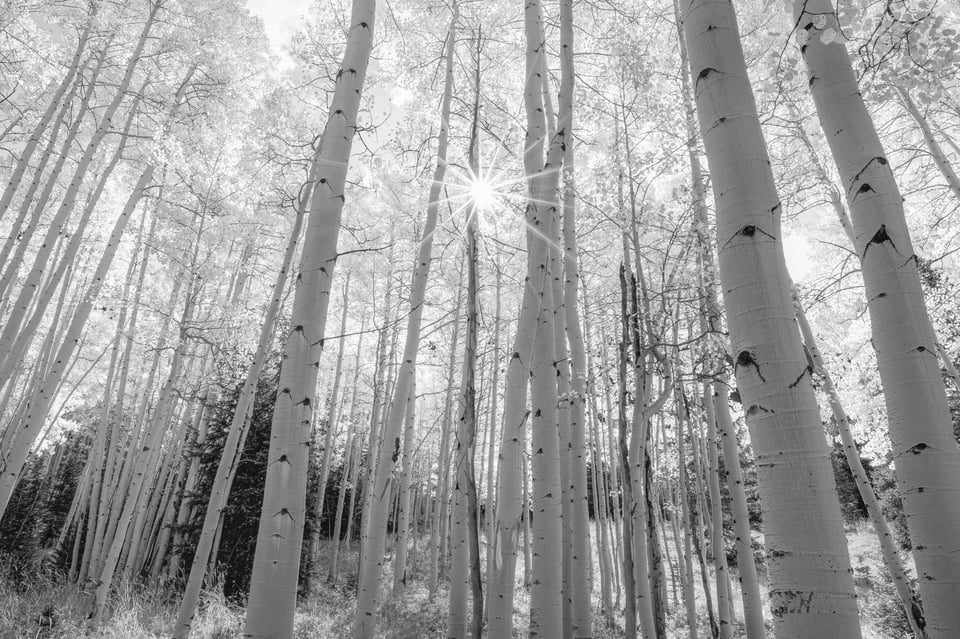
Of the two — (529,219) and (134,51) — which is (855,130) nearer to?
(529,219)

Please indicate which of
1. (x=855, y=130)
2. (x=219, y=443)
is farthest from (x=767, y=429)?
(x=219, y=443)

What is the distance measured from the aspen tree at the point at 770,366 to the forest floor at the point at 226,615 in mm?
6961

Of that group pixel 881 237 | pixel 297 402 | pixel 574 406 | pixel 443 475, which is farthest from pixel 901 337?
pixel 443 475

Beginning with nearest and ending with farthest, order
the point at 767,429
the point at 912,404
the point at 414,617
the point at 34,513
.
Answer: the point at 767,429
the point at 912,404
the point at 414,617
the point at 34,513

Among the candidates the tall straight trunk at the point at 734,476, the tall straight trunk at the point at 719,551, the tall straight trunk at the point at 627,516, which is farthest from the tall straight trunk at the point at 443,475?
the tall straight trunk at the point at 627,516

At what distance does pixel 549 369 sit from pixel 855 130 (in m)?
1.99

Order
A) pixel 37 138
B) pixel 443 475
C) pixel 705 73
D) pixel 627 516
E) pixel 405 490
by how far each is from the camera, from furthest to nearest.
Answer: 1. pixel 443 475
2. pixel 405 490
3. pixel 37 138
4. pixel 627 516
5. pixel 705 73

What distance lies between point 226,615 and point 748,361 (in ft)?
27.9

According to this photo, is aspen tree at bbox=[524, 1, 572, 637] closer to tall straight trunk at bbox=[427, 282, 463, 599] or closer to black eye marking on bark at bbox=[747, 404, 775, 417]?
black eye marking on bark at bbox=[747, 404, 775, 417]

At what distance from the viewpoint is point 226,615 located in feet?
23.7

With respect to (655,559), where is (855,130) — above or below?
above

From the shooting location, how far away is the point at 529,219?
10.8 feet

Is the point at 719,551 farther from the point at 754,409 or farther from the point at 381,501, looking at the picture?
the point at 754,409

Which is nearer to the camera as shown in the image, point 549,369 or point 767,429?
point 767,429
